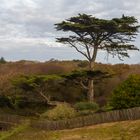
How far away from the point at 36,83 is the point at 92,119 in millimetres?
10055

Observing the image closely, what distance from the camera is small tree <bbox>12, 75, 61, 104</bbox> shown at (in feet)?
105

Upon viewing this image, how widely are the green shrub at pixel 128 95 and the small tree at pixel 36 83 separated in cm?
857

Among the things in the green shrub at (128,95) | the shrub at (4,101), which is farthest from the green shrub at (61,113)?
the shrub at (4,101)

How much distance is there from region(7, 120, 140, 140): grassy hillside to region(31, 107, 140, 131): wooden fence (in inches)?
26.2

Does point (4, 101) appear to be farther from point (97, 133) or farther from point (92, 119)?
point (97, 133)

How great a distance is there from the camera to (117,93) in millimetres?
24500

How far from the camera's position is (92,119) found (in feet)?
77.0

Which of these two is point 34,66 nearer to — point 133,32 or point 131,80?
point 133,32

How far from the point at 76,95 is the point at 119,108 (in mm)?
13038

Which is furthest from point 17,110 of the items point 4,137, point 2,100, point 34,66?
point 4,137

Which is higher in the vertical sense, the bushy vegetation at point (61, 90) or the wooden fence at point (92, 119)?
the bushy vegetation at point (61, 90)

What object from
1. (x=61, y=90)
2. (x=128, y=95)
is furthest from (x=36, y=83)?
(x=128, y=95)

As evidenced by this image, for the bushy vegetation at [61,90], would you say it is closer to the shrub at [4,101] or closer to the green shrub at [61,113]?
the shrub at [4,101]

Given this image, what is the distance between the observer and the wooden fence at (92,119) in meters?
22.3
